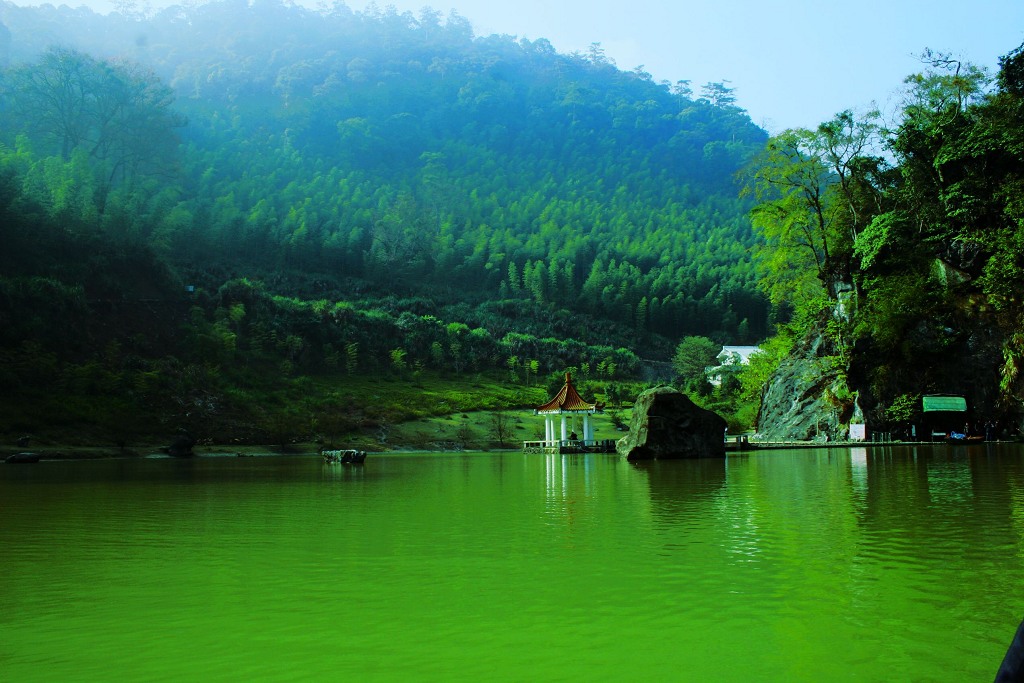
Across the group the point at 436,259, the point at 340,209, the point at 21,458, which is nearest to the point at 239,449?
the point at 21,458

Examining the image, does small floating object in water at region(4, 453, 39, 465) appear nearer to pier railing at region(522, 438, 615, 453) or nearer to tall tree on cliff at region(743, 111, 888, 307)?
pier railing at region(522, 438, 615, 453)

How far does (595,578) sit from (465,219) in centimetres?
12235

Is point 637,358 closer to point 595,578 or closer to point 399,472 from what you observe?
point 399,472

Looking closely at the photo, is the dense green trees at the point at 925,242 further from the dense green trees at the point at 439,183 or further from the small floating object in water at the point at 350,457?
the dense green trees at the point at 439,183

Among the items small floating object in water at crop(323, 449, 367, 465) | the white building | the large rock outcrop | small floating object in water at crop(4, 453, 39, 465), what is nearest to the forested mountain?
the white building

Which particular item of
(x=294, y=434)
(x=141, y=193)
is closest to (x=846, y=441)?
(x=294, y=434)

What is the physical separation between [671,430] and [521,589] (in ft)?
82.8

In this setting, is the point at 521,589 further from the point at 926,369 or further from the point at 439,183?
the point at 439,183

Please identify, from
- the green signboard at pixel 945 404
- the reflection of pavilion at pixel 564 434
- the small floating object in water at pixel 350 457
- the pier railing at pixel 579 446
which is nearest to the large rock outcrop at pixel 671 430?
the pier railing at pixel 579 446

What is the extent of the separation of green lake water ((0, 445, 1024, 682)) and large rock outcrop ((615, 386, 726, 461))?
16.6m

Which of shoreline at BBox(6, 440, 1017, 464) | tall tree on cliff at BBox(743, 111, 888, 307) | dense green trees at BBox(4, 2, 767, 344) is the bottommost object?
shoreline at BBox(6, 440, 1017, 464)

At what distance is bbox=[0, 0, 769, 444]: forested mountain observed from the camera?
59.2 m

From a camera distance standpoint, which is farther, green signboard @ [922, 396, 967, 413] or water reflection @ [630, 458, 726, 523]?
green signboard @ [922, 396, 967, 413]

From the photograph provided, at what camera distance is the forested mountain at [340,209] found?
194 ft
